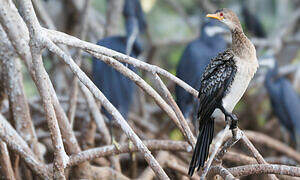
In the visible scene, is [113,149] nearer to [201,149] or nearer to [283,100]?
[201,149]

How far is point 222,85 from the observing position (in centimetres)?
176

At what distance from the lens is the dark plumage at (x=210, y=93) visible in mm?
1756

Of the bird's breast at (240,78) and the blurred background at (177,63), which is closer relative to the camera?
the bird's breast at (240,78)

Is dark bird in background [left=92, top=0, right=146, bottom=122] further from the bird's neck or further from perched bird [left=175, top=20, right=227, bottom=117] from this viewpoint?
the bird's neck

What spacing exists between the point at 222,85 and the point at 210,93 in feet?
0.20

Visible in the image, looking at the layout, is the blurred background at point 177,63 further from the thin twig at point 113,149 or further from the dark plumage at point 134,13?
the thin twig at point 113,149

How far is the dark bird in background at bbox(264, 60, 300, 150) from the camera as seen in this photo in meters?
4.07

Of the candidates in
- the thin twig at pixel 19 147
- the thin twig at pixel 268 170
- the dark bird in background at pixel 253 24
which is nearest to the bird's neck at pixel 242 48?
the thin twig at pixel 268 170

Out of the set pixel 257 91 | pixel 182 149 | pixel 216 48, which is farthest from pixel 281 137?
pixel 182 149

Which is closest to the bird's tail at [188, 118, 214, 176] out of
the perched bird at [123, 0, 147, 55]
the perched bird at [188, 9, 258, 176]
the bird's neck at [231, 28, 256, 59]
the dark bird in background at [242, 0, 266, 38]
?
the perched bird at [188, 9, 258, 176]

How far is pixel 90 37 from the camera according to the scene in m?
4.37

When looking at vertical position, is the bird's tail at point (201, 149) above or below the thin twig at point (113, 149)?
above

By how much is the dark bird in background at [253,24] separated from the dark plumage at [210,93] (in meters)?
4.03

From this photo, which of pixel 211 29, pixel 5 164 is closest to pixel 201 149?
Result: pixel 5 164
